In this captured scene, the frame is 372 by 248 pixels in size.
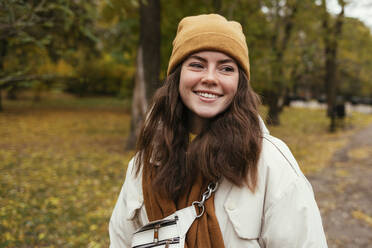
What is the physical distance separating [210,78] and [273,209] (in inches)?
27.6

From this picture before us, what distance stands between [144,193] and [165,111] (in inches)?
19.9

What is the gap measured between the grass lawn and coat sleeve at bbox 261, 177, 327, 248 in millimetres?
2834

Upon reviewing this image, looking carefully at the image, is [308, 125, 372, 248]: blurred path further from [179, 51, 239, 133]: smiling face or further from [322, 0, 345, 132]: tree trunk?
[322, 0, 345, 132]: tree trunk

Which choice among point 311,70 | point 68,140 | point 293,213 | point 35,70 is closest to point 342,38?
point 311,70

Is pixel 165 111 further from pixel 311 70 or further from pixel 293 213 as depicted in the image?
pixel 311 70

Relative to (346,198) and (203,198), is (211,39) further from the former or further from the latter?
(346,198)

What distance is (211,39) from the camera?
1.63 m

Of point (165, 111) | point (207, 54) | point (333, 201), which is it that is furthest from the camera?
point (333, 201)

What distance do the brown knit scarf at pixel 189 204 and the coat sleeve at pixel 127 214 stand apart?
0.09 metres

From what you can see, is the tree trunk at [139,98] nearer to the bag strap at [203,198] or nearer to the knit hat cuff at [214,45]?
the knit hat cuff at [214,45]

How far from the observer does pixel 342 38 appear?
12500 millimetres

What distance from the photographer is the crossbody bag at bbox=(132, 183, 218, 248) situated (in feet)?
4.85

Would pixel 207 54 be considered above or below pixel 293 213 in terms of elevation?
above

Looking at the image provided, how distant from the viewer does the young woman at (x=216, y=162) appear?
4.68 feet
